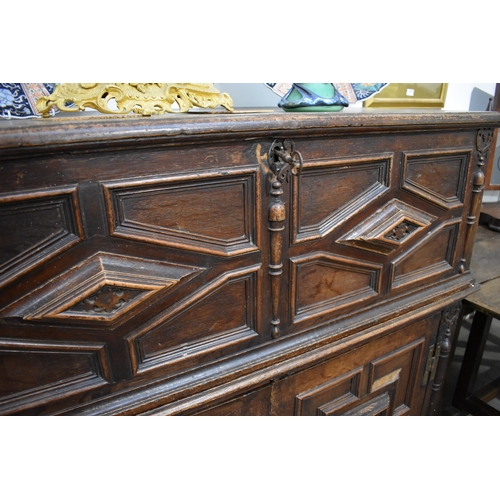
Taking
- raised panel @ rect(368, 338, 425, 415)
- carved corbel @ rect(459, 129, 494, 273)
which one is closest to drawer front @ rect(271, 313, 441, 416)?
raised panel @ rect(368, 338, 425, 415)

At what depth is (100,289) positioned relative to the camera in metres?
0.86

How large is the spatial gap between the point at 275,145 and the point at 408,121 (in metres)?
0.45

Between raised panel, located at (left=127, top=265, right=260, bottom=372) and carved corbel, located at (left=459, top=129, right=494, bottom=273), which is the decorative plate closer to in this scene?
raised panel, located at (left=127, top=265, right=260, bottom=372)

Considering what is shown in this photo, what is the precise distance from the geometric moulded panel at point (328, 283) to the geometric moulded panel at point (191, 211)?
216 mm

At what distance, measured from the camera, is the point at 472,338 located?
206 centimetres

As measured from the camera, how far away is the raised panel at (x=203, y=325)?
1003mm

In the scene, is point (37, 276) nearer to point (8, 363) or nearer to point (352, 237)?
point (8, 363)

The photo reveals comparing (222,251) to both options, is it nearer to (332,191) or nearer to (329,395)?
(332,191)

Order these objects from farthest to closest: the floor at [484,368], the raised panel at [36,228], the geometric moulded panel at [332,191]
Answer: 1. the floor at [484,368]
2. the geometric moulded panel at [332,191]
3. the raised panel at [36,228]

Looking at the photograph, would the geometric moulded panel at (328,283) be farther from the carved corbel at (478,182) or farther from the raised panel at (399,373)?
the carved corbel at (478,182)

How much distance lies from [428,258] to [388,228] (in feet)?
1.21

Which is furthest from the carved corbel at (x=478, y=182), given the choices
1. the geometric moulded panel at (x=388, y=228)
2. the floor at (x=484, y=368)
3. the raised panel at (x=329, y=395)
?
the floor at (x=484, y=368)

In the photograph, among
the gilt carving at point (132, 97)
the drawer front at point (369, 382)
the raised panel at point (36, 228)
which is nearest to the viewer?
the raised panel at point (36, 228)

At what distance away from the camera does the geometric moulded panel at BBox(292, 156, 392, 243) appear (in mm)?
1081
